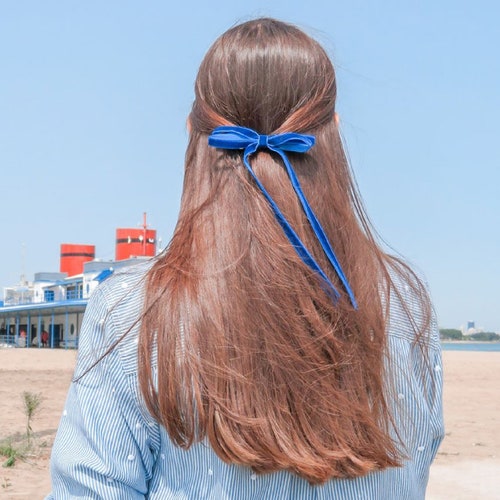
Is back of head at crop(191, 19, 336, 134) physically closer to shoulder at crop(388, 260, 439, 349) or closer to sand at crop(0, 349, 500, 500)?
shoulder at crop(388, 260, 439, 349)

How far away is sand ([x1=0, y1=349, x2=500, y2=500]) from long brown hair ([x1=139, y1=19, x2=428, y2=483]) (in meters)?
5.53

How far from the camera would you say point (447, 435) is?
1071 cm

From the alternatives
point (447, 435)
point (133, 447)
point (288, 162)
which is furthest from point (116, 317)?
point (447, 435)

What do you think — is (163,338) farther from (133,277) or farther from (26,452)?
(26,452)

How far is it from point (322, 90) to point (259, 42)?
14cm

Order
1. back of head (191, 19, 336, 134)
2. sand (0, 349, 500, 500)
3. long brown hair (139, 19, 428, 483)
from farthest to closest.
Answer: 1. sand (0, 349, 500, 500)
2. back of head (191, 19, 336, 134)
3. long brown hair (139, 19, 428, 483)

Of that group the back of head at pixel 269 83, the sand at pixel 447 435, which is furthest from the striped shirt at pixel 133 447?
the sand at pixel 447 435

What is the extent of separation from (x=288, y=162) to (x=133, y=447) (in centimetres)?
54

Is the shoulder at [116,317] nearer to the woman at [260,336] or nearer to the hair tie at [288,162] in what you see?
the woman at [260,336]

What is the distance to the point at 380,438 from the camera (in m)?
1.35

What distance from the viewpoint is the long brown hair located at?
130 centimetres

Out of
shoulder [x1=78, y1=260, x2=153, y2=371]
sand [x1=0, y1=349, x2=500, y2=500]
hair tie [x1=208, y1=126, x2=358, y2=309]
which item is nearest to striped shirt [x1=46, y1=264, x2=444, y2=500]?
shoulder [x1=78, y1=260, x2=153, y2=371]

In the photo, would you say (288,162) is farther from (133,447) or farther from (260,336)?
(133,447)

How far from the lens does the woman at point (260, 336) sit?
4.29ft
